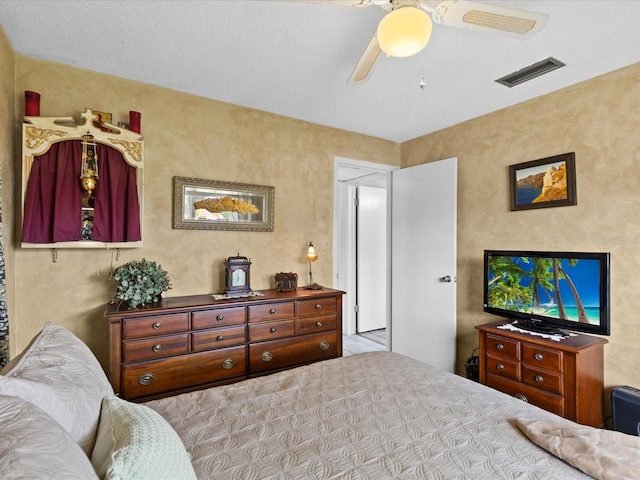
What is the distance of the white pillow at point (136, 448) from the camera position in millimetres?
755

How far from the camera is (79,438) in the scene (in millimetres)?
940

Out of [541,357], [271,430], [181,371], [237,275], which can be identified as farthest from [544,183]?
[181,371]

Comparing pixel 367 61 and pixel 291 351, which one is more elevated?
pixel 367 61

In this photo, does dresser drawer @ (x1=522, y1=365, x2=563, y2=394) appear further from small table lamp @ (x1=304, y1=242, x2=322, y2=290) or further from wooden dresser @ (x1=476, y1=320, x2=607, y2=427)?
small table lamp @ (x1=304, y1=242, x2=322, y2=290)

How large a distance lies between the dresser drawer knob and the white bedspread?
2.91ft

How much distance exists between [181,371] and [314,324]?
3.58 ft

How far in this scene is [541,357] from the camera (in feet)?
7.78

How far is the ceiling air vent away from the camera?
7.49 feet

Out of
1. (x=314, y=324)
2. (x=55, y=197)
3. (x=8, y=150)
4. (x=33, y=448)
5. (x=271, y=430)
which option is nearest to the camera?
(x=33, y=448)

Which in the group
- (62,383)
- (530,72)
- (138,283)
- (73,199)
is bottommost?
(62,383)

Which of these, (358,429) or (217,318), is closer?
(358,429)

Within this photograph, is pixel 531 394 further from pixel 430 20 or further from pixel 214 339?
pixel 430 20

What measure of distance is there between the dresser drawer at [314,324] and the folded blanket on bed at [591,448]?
1808mm

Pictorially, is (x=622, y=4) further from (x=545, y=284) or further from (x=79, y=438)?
(x=79, y=438)
